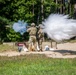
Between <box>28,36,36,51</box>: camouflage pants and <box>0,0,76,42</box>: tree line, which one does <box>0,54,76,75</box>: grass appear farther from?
<box>0,0,76,42</box>: tree line

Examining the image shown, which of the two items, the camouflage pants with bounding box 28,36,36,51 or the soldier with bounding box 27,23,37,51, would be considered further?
the camouflage pants with bounding box 28,36,36,51

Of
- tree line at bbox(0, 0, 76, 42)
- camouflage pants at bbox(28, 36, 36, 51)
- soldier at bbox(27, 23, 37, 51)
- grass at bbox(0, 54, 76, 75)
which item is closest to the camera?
grass at bbox(0, 54, 76, 75)

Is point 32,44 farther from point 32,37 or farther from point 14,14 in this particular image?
point 14,14

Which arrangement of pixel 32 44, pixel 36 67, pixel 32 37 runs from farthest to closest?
1. pixel 32 44
2. pixel 32 37
3. pixel 36 67

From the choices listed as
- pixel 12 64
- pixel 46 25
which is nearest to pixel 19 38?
pixel 46 25

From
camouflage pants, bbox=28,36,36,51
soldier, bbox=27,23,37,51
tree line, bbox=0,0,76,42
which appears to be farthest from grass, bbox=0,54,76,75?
tree line, bbox=0,0,76,42

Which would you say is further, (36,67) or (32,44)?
(32,44)

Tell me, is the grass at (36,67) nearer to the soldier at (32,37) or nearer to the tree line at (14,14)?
the soldier at (32,37)

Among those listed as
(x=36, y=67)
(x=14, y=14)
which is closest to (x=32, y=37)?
(x=36, y=67)

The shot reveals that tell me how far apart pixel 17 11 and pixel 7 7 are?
87cm

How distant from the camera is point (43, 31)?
61.0ft

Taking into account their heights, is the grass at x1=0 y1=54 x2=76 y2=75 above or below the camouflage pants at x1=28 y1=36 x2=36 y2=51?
above

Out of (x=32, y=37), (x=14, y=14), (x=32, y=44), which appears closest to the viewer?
(x=32, y=37)

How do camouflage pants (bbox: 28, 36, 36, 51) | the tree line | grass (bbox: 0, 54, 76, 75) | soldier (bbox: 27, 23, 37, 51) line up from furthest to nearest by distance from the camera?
the tree line → camouflage pants (bbox: 28, 36, 36, 51) → soldier (bbox: 27, 23, 37, 51) → grass (bbox: 0, 54, 76, 75)
